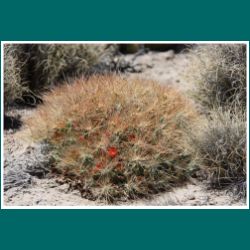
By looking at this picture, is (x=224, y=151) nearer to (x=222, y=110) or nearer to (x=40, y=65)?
(x=222, y=110)

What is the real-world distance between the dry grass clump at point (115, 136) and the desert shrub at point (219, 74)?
36.7 inches

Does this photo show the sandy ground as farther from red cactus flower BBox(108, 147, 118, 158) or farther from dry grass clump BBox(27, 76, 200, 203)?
red cactus flower BBox(108, 147, 118, 158)

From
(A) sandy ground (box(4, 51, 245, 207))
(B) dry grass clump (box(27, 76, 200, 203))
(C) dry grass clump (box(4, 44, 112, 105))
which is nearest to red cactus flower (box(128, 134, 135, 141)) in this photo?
(B) dry grass clump (box(27, 76, 200, 203))

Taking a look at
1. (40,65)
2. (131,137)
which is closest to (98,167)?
(131,137)

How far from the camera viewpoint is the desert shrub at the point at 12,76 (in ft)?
28.5

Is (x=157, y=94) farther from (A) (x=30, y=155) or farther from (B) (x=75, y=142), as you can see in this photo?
(A) (x=30, y=155)

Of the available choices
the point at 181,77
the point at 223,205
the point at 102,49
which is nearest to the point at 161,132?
the point at 223,205

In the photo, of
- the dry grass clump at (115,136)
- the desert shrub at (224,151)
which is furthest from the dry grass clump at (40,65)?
the desert shrub at (224,151)

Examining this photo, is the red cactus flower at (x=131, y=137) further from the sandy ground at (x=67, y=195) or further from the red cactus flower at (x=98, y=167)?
the sandy ground at (x=67, y=195)

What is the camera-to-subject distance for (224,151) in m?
7.13

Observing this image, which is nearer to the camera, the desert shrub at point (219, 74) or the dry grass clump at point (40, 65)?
the desert shrub at point (219, 74)

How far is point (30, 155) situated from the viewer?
7.76 meters

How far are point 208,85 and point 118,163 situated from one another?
2.55 meters

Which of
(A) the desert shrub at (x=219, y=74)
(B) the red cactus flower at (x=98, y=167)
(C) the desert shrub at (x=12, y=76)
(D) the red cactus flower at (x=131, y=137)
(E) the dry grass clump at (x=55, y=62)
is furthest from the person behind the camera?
(E) the dry grass clump at (x=55, y=62)
